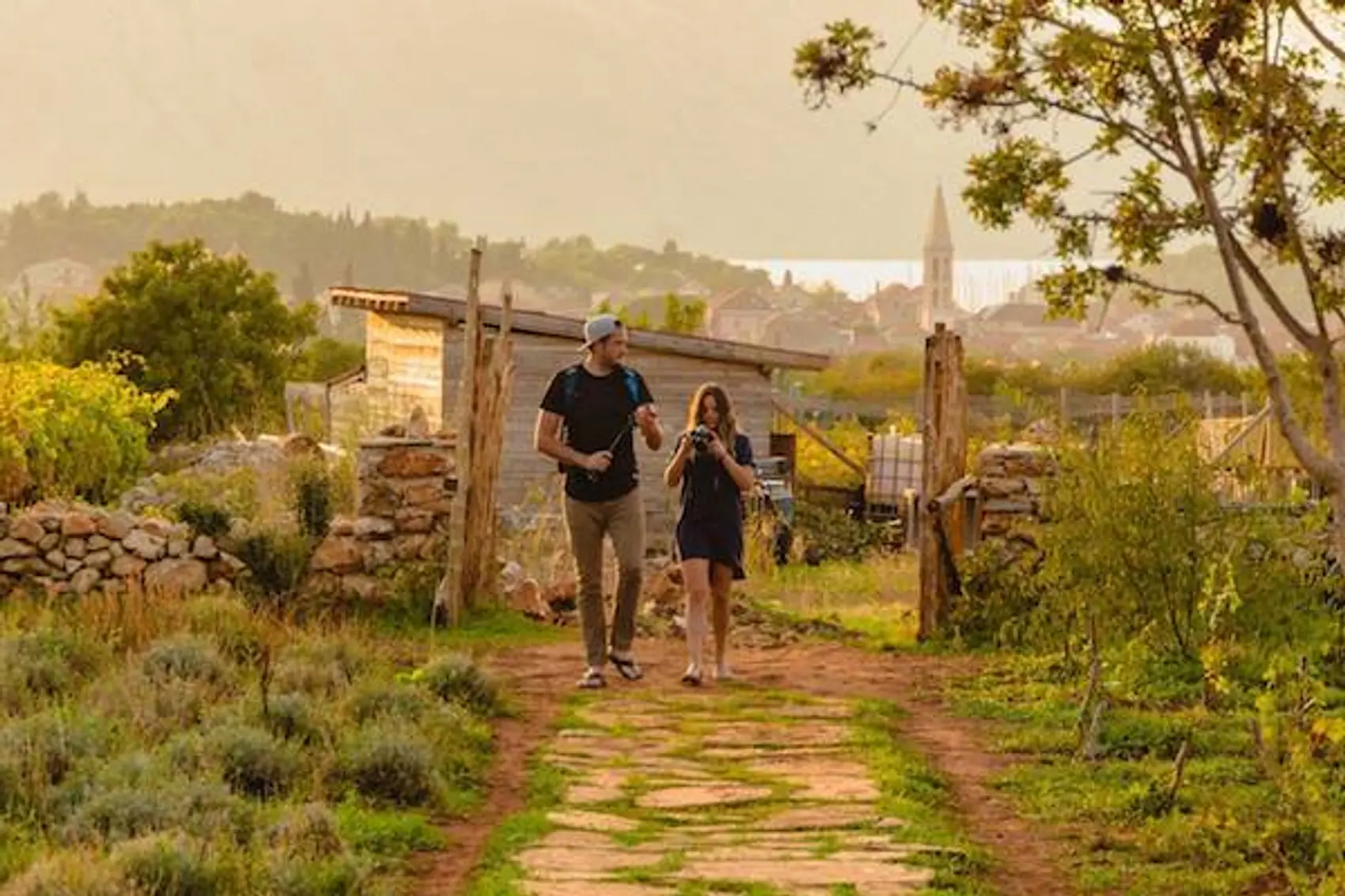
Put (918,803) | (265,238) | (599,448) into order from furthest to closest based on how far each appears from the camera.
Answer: (265,238) → (599,448) → (918,803)

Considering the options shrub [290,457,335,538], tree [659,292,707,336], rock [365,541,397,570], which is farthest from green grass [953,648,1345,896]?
tree [659,292,707,336]

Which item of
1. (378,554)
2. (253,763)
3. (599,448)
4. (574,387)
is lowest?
(253,763)

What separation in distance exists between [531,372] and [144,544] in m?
12.7

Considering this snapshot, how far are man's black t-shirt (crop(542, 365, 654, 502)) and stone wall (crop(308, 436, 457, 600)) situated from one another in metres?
3.44

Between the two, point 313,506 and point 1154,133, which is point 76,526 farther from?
point 1154,133

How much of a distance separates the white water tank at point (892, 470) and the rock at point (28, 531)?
17.9m

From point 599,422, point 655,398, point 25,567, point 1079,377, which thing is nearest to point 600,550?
point 599,422

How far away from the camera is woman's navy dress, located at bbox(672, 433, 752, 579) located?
42.1ft

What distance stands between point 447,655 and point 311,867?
4.54 m

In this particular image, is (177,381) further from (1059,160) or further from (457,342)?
(1059,160)

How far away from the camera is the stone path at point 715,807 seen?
827 cm

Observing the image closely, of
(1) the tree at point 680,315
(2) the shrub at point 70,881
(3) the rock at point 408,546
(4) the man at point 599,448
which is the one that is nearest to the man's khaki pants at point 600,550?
(4) the man at point 599,448

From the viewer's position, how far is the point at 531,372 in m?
27.6

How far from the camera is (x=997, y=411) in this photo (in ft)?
149
